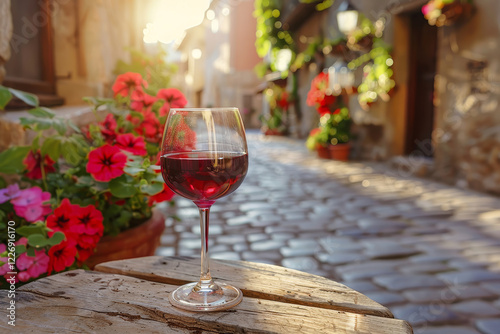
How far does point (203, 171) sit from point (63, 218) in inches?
26.3

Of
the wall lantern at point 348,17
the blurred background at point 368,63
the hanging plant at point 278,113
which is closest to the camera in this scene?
the blurred background at point 368,63

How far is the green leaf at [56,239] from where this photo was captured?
3.73ft

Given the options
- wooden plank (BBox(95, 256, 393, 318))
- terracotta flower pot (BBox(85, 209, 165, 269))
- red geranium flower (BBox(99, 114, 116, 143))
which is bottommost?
terracotta flower pot (BBox(85, 209, 165, 269))

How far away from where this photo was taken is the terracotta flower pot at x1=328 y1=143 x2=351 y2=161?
7.64 meters

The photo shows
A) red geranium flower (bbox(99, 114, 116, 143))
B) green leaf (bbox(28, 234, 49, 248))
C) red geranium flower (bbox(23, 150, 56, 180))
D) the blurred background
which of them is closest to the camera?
green leaf (bbox(28, 234, 49, 248))

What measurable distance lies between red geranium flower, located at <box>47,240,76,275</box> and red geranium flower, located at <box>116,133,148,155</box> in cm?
42

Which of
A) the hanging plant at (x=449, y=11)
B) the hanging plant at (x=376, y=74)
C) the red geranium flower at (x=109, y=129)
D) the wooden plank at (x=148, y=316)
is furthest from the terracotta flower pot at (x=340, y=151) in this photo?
the wooden plank at (x=148, y=316)

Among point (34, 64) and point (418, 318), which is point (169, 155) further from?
point (34, 64)

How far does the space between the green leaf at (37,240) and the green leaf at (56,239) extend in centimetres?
1

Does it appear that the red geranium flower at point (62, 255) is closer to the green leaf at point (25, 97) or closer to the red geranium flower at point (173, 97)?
the green leaf at point (25, 97)

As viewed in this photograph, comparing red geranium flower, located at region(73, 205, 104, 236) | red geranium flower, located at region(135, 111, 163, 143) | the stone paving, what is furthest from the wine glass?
the stone paving

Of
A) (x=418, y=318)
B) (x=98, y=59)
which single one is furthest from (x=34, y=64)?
(x=418, y=318)

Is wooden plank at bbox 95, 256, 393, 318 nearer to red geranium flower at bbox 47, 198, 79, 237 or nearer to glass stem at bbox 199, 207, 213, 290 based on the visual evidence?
glass stem at bbox 199, 207, 213, 290

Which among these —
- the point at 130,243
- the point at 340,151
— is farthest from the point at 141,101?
the point at 340,151
